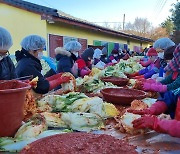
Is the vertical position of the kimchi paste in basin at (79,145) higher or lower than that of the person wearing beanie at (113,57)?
lower

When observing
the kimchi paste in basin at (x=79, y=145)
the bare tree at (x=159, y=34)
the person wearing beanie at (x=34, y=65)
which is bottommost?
the kimchi paste in basin at (x=79, y=145)

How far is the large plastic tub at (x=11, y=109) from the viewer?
1535mm

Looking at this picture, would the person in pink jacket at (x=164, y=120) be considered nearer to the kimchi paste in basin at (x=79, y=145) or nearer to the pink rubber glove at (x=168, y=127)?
the pink rubber glove at (x=168, y=127)

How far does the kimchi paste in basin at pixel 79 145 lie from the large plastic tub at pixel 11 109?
34 centimetres

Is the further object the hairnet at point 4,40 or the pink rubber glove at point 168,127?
the hairnet at point 4,40

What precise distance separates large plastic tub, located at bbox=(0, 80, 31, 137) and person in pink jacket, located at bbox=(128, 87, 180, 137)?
71 centimetres

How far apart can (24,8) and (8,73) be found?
6.01 metres

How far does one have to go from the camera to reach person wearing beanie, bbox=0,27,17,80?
256cm

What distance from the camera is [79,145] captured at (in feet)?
4.22

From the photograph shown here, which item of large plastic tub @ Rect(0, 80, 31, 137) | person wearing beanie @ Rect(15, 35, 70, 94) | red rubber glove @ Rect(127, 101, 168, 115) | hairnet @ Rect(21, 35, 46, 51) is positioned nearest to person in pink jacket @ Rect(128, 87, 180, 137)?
red rubber glove @ Rect(127, 101, 168, 115)

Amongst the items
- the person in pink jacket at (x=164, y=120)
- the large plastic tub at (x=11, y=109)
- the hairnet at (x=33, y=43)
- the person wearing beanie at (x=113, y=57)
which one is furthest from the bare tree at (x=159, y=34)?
the large plastic tub at (x=11, y=109)

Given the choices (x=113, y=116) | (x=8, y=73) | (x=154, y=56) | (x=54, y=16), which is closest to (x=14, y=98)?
(x=113, y=116)

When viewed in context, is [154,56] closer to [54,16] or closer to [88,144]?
[54,16]

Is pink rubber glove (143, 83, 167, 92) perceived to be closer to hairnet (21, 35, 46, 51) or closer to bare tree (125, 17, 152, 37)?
hairnet (21, 35, 46, 51)
